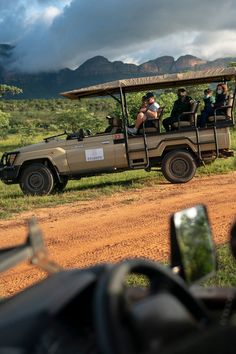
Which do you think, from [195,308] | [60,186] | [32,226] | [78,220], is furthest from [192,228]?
[60,186]

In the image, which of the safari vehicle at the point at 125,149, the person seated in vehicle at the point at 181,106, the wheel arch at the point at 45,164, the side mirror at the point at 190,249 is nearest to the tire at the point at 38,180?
the safari vehicle at the point at 125,149

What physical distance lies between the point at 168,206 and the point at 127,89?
391 centimetres

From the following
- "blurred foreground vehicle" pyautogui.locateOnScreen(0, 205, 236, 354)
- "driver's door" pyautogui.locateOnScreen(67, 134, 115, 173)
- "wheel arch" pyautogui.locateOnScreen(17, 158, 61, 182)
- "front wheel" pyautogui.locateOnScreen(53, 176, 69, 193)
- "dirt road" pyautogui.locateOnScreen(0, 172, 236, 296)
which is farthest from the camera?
"front wheel" pyautogui.locateOnScreen(53, 176, 69, 193)

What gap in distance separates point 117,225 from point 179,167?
14.4 feet

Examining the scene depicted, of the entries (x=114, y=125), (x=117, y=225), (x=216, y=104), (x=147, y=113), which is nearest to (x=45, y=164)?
(x=114, y=125)

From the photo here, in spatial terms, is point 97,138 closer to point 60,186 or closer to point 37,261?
point 60,186

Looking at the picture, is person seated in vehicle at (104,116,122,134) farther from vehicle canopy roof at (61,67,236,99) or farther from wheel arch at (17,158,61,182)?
wheel arch at (17,158,61,182)

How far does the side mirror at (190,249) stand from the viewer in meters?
2.12

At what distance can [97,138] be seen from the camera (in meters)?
12.2

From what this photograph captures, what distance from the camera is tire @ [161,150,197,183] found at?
12547 millimetres

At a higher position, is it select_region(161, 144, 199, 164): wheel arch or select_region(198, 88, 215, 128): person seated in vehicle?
select_region(198, 88, 215, 128): person seated in vehicle

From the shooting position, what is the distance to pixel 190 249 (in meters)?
2.15

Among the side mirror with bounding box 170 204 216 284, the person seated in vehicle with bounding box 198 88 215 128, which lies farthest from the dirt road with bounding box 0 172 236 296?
the side mirror with bounding box 170 204 216 284

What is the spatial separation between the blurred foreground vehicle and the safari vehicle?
10433mm
